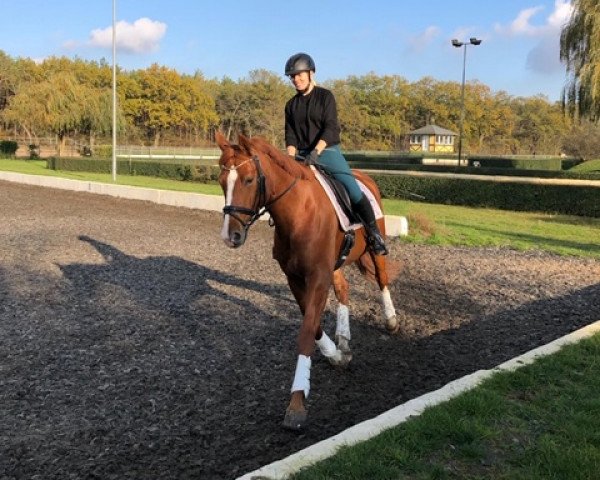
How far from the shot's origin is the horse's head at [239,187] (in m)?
3.85

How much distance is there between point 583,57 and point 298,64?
2652cm

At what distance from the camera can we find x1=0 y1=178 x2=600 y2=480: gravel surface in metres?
3.87

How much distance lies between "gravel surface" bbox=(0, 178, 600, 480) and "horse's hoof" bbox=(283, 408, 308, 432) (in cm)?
6

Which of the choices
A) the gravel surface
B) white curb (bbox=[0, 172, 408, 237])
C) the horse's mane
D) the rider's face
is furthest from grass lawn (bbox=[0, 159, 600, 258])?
the horse's mane

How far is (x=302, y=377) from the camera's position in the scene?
4223 mm

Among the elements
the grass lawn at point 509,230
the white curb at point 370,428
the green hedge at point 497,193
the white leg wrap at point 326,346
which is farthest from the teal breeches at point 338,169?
the green hedge at point 497,193

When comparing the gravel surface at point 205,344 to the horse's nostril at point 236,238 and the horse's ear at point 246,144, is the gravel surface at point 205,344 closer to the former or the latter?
the horse's nostril at point 236,238

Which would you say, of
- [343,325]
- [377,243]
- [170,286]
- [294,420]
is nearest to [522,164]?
[170,286]

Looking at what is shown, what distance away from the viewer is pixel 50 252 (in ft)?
35.2

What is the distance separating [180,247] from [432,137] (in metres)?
84.3

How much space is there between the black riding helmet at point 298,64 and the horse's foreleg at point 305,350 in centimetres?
181

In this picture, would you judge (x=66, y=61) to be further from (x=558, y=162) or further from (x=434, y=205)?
(x=434, y=205)

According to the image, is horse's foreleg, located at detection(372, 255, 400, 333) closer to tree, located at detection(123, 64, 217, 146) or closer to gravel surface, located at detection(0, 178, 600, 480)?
gravel surface, located at detection(0, 178, 600, 480)

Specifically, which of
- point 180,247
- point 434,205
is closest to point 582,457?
point 180,247
